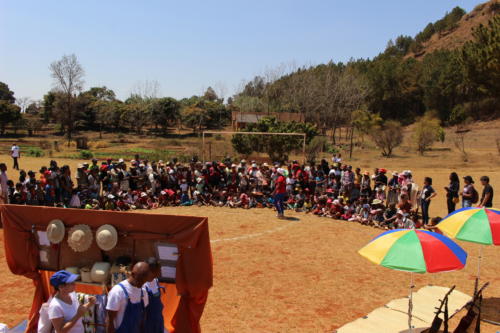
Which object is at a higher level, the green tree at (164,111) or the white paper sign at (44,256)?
the green tree at (164,111)

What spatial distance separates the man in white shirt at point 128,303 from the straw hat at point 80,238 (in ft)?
4.24

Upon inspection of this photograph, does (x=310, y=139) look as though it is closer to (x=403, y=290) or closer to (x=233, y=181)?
(x=233, y=181)

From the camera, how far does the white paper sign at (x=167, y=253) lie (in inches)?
206

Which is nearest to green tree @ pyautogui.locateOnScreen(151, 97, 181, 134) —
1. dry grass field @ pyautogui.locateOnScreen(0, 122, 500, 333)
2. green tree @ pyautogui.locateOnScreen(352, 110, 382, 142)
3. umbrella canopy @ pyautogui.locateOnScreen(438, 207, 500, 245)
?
green tree @ pyautogui.locateOnScreen(352, 110, 382, 142)

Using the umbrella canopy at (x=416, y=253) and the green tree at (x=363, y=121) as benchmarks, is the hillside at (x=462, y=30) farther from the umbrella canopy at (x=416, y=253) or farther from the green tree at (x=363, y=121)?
the umbrella canopy at (x=416, y=253)

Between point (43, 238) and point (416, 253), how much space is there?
4.96 m

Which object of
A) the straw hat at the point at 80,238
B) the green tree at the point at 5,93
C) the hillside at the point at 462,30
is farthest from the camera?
the hillside at the point at 462,30

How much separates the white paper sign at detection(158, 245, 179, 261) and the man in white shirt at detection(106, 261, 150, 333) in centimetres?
89

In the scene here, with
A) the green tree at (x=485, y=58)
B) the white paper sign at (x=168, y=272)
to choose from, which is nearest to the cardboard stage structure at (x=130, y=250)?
the white paper sign at (x=168, y=272)

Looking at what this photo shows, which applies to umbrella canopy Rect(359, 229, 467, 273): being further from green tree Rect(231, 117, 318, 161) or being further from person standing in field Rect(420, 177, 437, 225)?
green tree Rect(231, 117, 318, 161)

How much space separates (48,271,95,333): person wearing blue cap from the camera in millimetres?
4129

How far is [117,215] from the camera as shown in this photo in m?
5.42

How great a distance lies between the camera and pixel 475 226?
6535 mm

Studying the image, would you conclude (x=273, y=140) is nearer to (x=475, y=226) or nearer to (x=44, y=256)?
(x=475, y=226)
